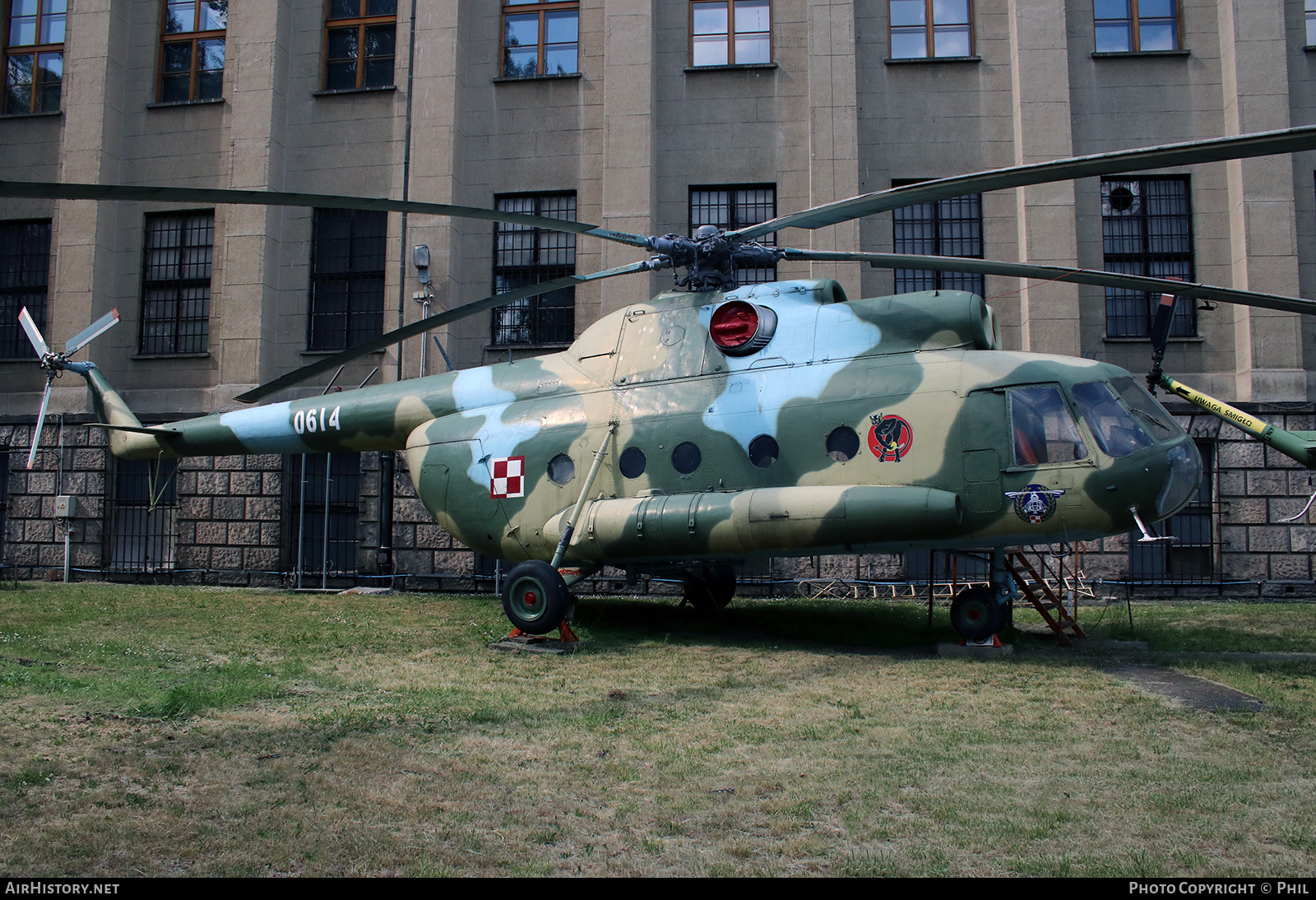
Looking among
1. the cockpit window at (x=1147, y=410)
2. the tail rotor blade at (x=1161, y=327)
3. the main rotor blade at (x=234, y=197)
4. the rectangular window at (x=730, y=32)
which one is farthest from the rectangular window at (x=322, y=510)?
the tail rotor blade at (x=1161, y=327)

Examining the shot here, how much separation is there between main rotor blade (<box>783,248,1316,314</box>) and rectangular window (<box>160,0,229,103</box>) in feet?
55.6

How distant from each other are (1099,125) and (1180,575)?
8833 millimetres

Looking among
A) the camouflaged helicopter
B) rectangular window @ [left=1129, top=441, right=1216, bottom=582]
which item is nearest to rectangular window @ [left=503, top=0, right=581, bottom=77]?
the camouflaged helicopter

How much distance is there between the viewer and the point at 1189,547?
54.0 ft

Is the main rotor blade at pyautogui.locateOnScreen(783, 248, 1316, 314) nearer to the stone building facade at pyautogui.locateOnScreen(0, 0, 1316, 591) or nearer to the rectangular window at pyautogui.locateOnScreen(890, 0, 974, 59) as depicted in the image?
the stone building facade at pyautogui.locateOnScreen(0, 0, 1316, 591)

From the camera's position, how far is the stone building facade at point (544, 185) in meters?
16.9

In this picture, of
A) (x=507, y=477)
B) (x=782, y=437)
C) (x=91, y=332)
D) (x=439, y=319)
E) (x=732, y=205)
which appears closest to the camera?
(x=782, y=437)

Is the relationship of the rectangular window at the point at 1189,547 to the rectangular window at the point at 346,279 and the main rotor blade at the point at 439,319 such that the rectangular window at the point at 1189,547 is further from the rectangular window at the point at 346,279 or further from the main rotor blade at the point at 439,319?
the rectangular window at the point at 346,279

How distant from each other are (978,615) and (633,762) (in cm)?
544

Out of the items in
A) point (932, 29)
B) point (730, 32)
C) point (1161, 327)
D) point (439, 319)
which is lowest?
point (439, 319)

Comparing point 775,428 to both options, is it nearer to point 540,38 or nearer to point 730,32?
point 730,32

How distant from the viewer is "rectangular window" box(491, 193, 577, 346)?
722 inches

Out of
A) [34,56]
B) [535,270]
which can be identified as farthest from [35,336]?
[34,56]

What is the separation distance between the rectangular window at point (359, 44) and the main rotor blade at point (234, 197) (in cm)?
1261
